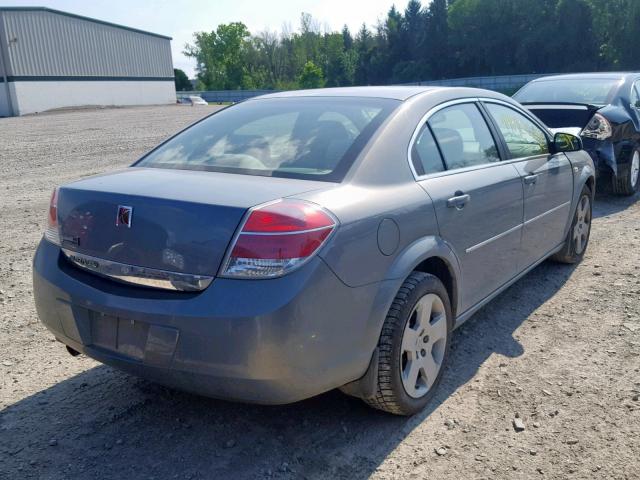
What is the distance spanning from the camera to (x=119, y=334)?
2.72 m

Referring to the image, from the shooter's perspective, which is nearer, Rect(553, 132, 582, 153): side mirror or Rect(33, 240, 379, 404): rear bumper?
Rect(33, 240, 379, 404): rear bumper

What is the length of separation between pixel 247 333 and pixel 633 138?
749 centimetres

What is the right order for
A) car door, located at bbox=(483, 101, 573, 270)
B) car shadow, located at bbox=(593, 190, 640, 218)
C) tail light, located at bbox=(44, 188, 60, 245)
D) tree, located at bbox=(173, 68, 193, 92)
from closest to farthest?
1. tail light, located at bbox=(44, 188, 60, 245)
2. car door, located at bbox=(483, 101, 573, 270)
3. car shadow, located at bbox=(593, 190, 640, 218)
4. tree, located at bbox=(173, 68, 193, 92)

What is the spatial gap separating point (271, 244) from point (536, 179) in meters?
2.59

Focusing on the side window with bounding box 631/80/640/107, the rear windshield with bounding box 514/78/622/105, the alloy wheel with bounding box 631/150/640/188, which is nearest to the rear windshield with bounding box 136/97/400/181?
the rear windshield with bounding box 514/78/622/105

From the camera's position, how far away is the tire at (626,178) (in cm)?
816

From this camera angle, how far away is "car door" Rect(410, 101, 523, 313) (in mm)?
3377

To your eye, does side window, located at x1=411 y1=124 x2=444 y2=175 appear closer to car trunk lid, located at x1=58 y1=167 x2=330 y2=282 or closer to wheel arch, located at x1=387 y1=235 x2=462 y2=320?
wheel arch, located at x1=387 y1=235 x2=462 y2=320

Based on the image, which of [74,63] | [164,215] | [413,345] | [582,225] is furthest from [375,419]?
[74,63]

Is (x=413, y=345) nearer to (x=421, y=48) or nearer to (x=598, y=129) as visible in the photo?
(x=598, y=129)

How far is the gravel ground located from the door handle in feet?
3.21

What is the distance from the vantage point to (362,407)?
3.27m

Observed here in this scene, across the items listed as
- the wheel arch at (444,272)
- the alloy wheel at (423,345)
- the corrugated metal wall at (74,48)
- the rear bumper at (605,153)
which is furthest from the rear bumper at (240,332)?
the corrugated metal wall at (74,48)

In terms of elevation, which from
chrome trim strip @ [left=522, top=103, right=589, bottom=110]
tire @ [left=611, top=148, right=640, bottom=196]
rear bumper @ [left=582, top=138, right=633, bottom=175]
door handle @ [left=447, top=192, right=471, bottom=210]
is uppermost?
chrome trim strip @ [left=522, top=103, right=589, bottom=110]
